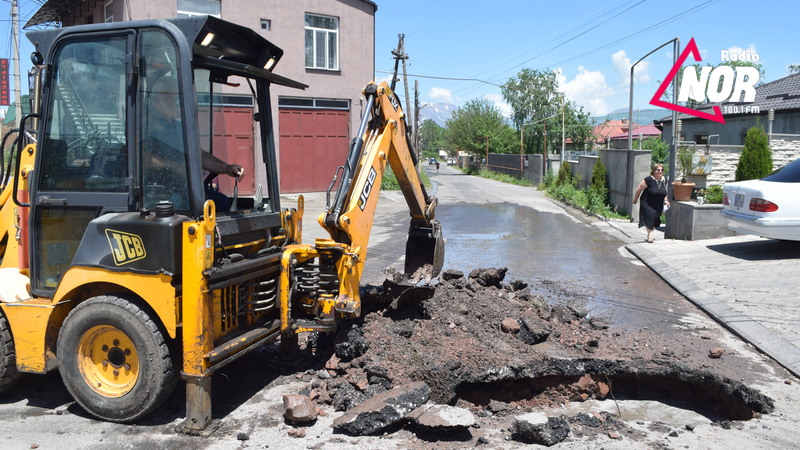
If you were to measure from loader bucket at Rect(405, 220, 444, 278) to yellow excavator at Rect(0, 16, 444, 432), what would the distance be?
196 centimetres

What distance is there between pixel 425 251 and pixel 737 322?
12.1ft

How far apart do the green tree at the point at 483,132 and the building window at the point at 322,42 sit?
35.5 m

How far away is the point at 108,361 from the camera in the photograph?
4727mm

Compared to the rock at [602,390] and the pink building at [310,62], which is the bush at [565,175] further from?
the rock at [602,390]

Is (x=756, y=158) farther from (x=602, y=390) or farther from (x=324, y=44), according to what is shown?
(x=324, y=44)

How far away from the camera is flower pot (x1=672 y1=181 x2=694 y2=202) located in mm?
13570

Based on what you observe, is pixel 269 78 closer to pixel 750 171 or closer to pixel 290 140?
pixel 750 171

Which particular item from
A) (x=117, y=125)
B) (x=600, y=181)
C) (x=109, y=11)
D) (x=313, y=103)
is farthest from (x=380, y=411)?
(x=109, y=11)

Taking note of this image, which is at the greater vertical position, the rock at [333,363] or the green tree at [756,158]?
the green tree at [756,158]

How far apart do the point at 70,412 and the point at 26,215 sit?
66.5 inches

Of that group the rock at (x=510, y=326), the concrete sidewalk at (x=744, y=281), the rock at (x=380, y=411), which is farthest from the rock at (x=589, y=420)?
the concrete sidewalk at (x=744, y=281)

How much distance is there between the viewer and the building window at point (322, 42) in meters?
23.9

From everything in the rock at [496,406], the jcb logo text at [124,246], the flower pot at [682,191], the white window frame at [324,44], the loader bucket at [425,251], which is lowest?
the rock at [496,406]

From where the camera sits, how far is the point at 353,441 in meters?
4.45
